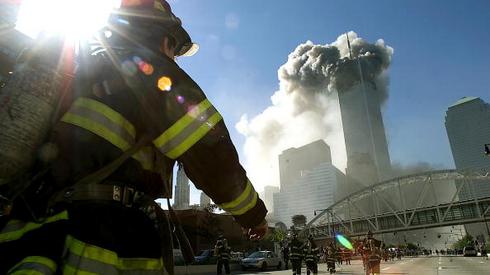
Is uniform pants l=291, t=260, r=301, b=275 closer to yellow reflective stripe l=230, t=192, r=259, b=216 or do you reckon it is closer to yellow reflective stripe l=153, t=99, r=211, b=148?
yellow reflective stripe l=230, t=192, r=259, b=216

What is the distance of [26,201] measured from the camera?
5.38 feet

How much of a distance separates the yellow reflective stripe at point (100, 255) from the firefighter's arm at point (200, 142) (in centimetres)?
51

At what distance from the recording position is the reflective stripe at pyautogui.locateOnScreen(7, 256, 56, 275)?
1420mm

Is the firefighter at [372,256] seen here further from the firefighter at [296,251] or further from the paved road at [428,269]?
the paved road at [428,269]

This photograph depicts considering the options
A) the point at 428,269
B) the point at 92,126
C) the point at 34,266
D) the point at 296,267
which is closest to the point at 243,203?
the point at 92,126

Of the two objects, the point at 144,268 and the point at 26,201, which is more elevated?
the point at 26,201

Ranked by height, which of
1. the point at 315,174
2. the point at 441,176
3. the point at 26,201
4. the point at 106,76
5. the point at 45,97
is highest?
the point at 315,174

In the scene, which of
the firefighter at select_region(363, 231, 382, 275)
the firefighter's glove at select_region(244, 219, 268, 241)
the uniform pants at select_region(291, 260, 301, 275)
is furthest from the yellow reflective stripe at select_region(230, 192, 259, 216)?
the firefighter at select_region(363, 231, 382, 275)

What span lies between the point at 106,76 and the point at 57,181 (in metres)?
0.58

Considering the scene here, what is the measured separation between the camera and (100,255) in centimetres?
159

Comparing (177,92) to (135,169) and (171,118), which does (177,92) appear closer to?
(171,118)

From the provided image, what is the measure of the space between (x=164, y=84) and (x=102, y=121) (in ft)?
1.12

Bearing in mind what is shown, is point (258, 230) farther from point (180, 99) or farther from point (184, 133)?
point (180, 99)

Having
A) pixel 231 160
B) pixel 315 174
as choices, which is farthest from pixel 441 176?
pixel 231 160
